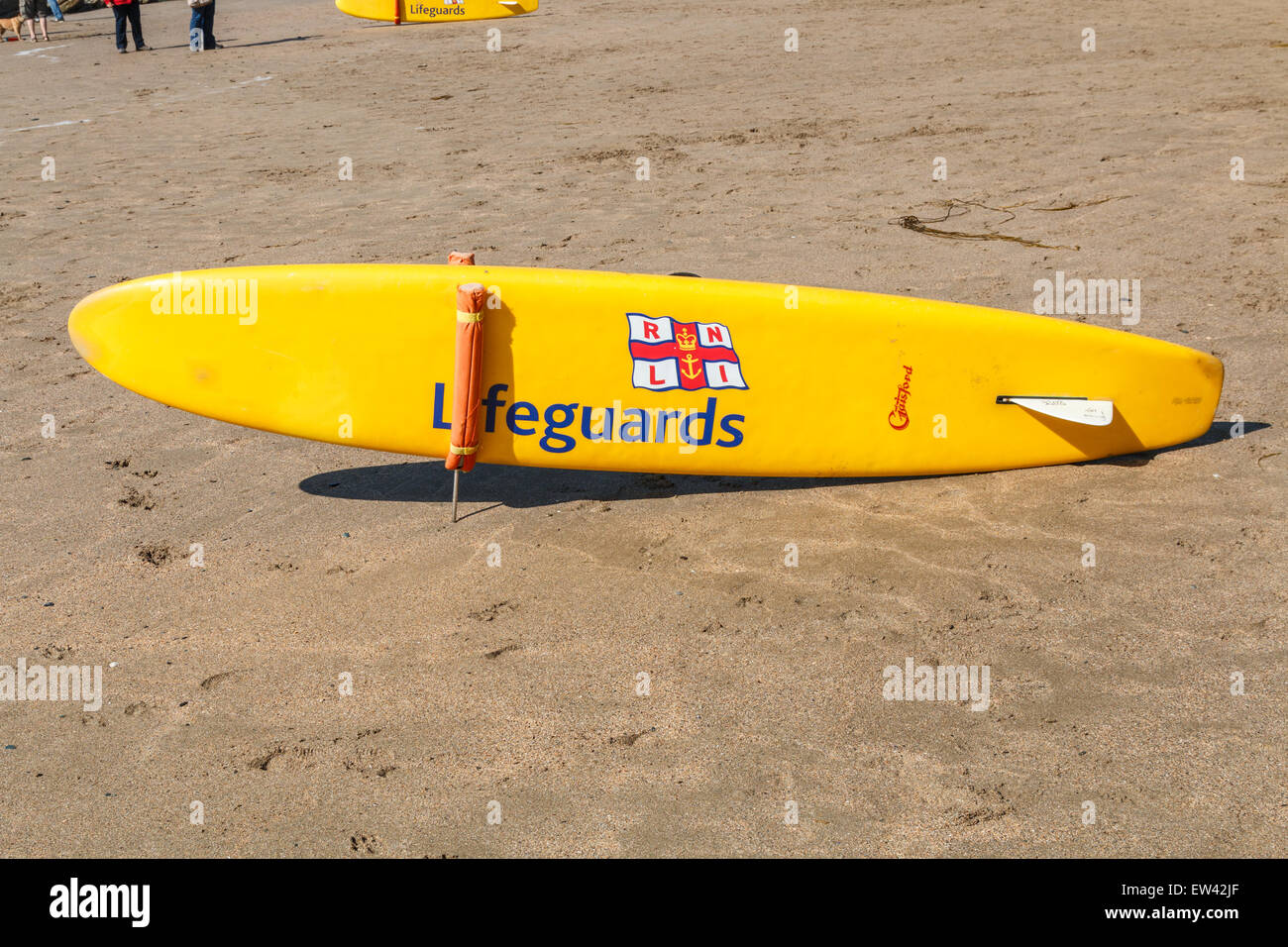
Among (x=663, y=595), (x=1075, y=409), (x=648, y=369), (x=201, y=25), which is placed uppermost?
(x=201, y=25)

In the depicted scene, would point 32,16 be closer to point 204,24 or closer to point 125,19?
point 125,19

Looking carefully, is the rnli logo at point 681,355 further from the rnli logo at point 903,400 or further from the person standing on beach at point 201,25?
the person standing on beach at point 201,25

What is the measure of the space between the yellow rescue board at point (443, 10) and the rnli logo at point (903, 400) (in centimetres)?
1306

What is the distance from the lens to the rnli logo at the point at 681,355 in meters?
4.16

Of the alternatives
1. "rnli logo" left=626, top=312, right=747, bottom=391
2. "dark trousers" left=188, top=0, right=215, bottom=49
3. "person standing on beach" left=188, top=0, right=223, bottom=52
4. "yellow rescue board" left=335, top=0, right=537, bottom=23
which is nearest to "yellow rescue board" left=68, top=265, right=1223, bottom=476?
"rnli logo" left=626, top=312, right=747, bottom=391

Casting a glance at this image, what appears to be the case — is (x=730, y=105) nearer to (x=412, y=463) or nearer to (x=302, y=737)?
(x=412, y=463)

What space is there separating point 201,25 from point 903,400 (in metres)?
13.5

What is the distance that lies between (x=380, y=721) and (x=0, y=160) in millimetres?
8526

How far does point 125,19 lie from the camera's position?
49.1ft

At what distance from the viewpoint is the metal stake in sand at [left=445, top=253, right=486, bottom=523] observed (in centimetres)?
394

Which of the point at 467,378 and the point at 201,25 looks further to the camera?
the point at 201,25

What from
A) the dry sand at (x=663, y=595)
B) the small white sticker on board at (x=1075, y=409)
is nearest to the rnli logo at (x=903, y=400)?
the dry sand at (x=663, y=595)

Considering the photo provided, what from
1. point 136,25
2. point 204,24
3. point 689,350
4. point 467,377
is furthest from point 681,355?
point 136,25
